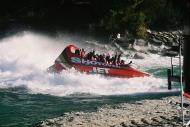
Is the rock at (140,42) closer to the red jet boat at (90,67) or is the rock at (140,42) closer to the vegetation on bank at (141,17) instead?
the vegetation on bank at (141,17)

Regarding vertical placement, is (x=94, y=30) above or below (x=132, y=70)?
above

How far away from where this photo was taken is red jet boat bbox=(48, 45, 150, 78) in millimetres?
24812

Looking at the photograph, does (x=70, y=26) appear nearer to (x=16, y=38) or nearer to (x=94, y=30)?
(x=94, y=30)

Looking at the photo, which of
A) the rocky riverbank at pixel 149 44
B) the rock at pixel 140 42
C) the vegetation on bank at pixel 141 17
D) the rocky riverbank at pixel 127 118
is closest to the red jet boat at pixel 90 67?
the rocky riverbank at pixel 127 118

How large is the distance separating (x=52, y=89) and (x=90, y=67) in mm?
3054

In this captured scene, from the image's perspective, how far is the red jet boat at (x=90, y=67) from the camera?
24812 millimetres

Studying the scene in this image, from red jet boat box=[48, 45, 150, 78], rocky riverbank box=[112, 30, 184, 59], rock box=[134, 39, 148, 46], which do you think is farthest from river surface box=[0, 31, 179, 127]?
rock box=[134, 39, 148, 46]

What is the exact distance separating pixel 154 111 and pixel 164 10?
3957 cm

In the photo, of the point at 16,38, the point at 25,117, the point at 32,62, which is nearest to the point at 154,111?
the point at 25,117

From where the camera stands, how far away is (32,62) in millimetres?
30000

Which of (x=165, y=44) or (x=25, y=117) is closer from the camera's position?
(x=25, y=117)

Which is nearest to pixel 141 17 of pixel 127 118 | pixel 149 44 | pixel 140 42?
pixel 140 42

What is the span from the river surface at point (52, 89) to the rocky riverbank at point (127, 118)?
5.83ft

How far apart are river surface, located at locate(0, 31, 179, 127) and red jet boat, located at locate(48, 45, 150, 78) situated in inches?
14.2
